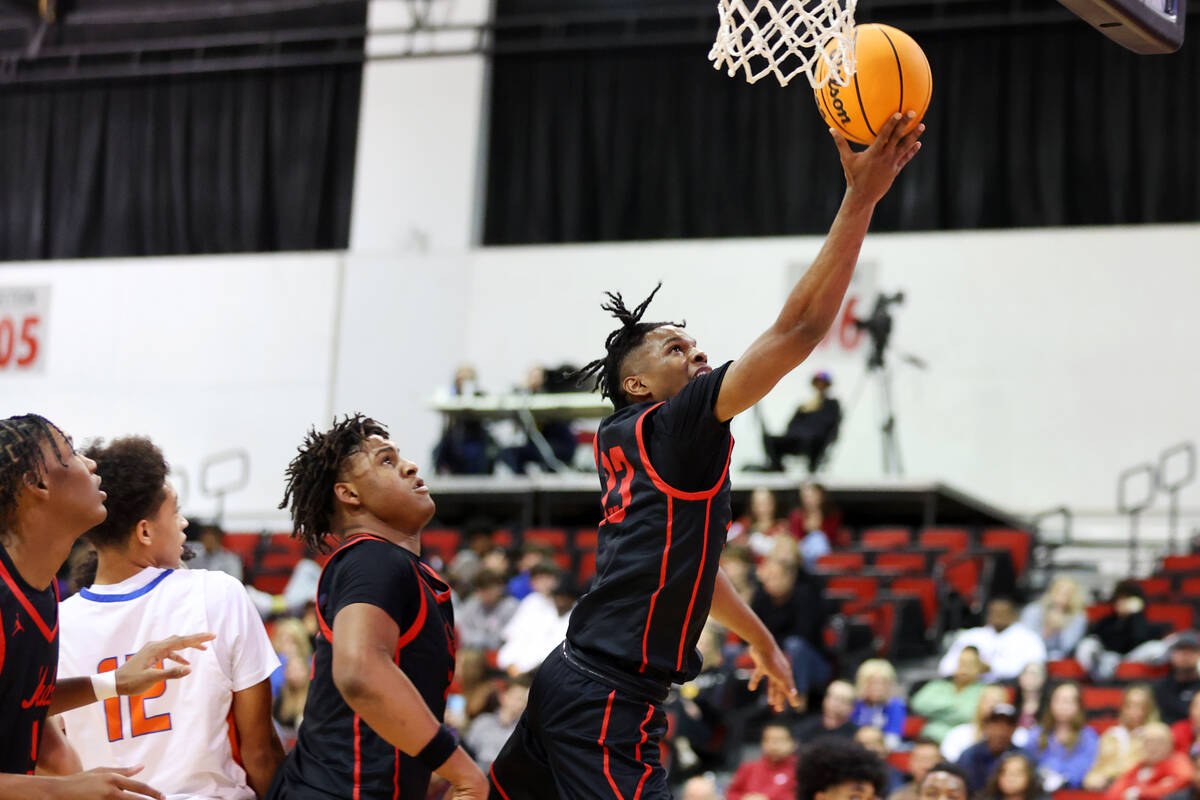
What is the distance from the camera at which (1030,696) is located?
8.92 metres

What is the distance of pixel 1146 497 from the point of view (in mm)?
15414

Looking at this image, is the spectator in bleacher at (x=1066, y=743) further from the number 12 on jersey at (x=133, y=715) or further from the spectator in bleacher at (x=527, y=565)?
the number 12 on jersey at (x=133, y=715)

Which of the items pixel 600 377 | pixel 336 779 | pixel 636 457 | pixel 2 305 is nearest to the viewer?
pixel 336 779

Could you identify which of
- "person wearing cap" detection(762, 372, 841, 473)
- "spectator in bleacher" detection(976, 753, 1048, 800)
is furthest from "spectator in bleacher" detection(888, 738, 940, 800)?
"person wearing cap" detection(762, 372, 841, 473)

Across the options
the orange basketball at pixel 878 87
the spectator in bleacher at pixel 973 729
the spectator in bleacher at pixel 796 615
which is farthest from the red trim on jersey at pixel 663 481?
the spectator in bleacher at pixel 796 615

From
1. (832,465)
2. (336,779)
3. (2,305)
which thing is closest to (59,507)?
(336,779)

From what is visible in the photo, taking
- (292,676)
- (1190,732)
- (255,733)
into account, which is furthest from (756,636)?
(292,676)

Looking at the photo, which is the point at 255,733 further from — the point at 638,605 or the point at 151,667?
the point at 638,605

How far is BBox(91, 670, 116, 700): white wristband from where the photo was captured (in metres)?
3.46

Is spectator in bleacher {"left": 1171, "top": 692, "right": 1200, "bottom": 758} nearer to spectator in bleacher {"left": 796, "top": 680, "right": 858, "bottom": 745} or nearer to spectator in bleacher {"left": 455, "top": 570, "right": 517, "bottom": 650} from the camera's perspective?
spectator in bleacher {"left": 796, "top": 680, "right": 858, "bottom": 745}

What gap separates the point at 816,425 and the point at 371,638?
11.2 metres

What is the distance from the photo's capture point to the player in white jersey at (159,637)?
370 centimetres

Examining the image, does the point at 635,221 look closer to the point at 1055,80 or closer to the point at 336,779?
the point at 1055,80

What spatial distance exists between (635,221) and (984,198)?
12.1 ft
